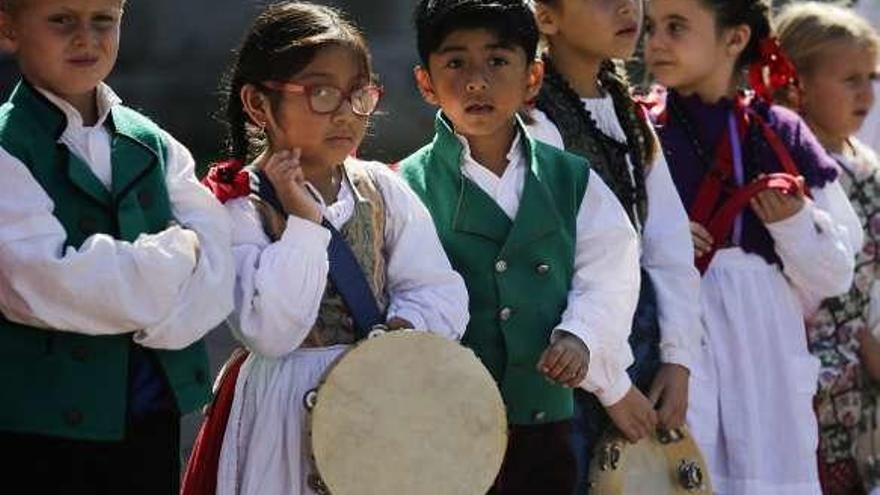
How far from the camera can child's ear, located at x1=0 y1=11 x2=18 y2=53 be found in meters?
3.95

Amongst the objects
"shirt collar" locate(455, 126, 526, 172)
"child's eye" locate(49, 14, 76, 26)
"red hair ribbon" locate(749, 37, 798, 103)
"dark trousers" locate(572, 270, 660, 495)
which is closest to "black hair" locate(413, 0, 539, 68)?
"shirt collar" locate(455, 126, 526, 172)

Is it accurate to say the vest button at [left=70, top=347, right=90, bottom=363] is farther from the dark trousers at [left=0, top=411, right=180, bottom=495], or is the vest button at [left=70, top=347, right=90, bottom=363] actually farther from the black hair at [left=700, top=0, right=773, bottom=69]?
the black hair at [left=700, top=0, right=773, bottom=69]

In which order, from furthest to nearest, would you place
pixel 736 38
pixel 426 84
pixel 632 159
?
pixel 736 38, pixel 632 159, pixel 426 84

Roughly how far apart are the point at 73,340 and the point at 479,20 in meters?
1.25

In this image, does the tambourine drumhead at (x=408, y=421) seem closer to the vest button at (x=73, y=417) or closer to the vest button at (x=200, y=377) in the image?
the vest button at (x=200, y=377)

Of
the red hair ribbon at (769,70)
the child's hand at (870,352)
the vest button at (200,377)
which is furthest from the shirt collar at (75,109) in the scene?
the child's hand at (870,352)

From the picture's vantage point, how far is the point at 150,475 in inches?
159

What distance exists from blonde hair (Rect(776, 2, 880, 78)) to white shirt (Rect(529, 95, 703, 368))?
1.22 m

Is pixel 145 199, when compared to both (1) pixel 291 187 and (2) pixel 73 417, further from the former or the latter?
(2) pixel 73 417

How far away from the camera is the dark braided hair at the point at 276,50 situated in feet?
13.7

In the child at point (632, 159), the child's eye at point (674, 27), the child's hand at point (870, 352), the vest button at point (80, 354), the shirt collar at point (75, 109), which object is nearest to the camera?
the vest button at point (80, 354)

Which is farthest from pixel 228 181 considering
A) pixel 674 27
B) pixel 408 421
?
pixel 674 27

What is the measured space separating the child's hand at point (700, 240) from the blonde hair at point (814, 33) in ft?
3.14

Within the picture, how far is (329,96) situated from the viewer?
4180mm
